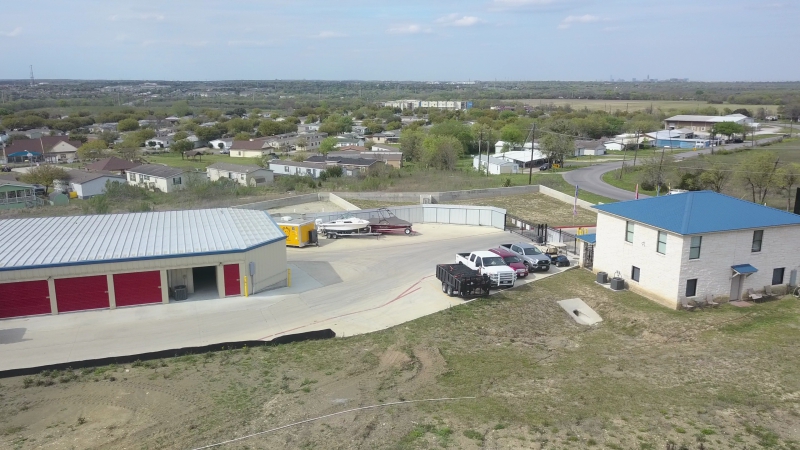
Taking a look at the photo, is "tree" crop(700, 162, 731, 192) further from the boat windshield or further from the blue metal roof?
the boat windshield

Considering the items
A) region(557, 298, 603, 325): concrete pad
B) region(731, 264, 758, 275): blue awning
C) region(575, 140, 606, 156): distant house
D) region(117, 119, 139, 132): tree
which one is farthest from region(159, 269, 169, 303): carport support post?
region(117, 119, 139, 132): tree

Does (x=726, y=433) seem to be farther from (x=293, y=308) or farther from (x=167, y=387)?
(x=293, y=308)

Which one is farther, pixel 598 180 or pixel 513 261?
pixel 598 180

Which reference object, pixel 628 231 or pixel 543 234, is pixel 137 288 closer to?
pixel 628 231

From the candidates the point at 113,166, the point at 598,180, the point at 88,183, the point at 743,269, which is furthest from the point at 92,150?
the point at 743,269

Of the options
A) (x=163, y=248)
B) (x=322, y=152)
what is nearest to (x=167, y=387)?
(x=163, y=248)

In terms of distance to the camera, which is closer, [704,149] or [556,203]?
[556,203]
